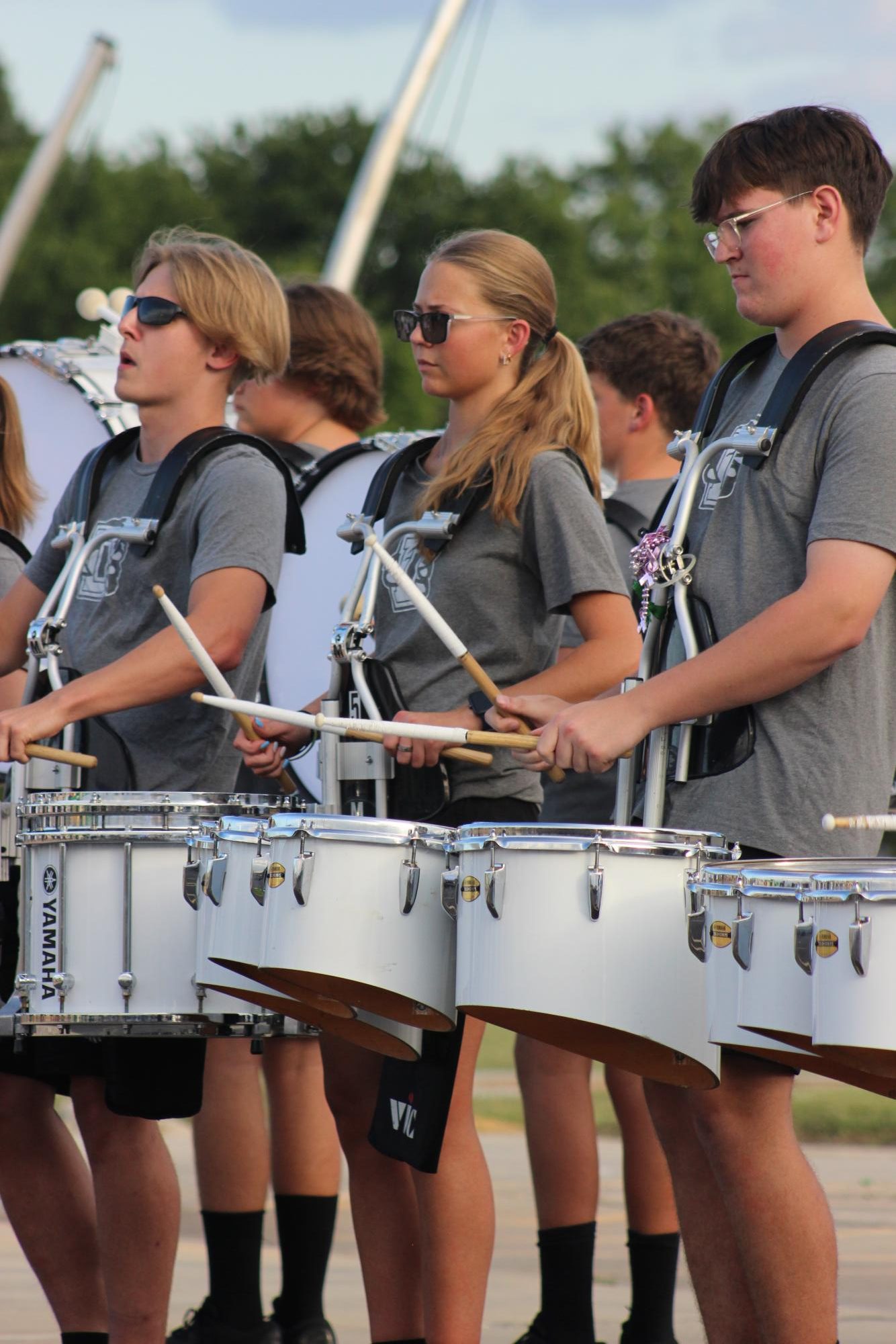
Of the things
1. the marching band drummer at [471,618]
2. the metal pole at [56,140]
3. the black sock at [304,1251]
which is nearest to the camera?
the marching band drummer at [471,618]

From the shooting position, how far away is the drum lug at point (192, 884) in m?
3.32

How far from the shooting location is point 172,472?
3.92m

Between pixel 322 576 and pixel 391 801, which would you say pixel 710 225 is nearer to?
pixel 391 801

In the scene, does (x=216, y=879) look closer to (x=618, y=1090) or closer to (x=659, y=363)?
(x=618, y=1090)

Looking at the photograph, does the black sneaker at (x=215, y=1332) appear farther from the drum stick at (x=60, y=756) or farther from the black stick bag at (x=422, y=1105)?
the drum stick at (x=60, y=756)

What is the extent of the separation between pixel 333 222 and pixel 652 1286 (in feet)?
128

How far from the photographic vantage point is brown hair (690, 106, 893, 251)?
10.1 feet

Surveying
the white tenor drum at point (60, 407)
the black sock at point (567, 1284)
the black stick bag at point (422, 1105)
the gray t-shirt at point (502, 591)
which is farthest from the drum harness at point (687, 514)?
the white tenor drum at point (60, 407)

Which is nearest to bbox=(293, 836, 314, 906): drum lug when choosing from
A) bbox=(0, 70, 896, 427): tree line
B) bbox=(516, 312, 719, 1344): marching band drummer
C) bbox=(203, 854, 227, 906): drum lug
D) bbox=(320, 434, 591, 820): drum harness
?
bbox=(203, 854, 227, 906): drum lug

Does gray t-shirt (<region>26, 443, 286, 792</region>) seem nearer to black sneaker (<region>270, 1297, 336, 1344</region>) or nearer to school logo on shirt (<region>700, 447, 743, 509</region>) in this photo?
school logo on shirt (<region>700, 447, 743, 509</region>)

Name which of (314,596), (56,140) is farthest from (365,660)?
(56,140)

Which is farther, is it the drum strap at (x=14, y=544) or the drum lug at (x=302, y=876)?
the drum strap at (x=14, y=544)

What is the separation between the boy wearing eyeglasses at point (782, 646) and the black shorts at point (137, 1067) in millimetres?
974

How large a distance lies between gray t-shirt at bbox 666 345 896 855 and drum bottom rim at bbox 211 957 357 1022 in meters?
0.62
